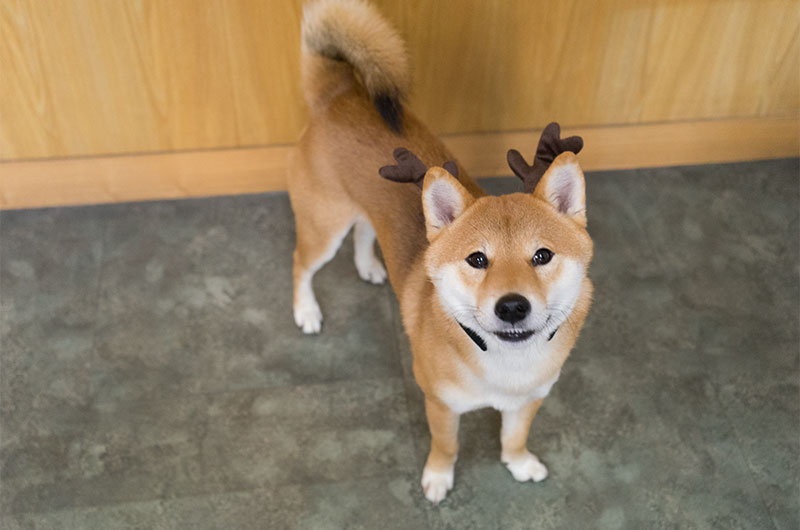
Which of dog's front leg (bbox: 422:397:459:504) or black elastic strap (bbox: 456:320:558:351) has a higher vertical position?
black elastic strap (bbox: 456:320:558:351)

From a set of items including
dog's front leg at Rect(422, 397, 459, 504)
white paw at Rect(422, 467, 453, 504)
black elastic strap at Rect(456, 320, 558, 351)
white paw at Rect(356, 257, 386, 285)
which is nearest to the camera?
black elastic strap at Rect(456, 320, 558, 351)

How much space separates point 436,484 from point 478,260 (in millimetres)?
792

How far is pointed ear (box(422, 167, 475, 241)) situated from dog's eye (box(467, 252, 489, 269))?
0.35ft

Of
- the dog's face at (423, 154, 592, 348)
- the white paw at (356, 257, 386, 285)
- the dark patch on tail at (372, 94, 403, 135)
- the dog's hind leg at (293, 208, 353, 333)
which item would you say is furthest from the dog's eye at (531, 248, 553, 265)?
the white paw at (356, 257, 386, 285)

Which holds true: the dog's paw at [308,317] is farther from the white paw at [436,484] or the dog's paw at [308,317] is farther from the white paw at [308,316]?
the white paw at [436,484]

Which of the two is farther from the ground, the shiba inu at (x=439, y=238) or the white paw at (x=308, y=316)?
the shiba inu at (x=439, y=238)

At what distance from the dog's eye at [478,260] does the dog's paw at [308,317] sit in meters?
1.00

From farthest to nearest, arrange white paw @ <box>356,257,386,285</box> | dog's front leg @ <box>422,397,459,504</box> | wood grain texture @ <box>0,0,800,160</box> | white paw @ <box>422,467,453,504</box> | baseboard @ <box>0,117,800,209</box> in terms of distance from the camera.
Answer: baseboard @ <box>0,117,800,209</box>, white paw @ <box>356,257,386,285</box>, wood grain texture @ <box>0,0,800,160</box>, white paw @ <box>422,467,453,504</box>, dog's front leg @ <box>422,397,459,504</box>

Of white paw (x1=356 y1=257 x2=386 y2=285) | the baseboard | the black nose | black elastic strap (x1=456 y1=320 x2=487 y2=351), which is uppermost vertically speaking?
the black nose

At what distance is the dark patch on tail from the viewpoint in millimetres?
1920

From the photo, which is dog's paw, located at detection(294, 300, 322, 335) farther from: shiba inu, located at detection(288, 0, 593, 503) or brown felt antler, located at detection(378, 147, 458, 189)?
brown felt antler, located at detection(378, 147, 458, 189)

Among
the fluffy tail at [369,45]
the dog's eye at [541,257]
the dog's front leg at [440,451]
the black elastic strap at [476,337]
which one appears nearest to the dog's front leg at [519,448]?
the dog's front leg at [440,451]

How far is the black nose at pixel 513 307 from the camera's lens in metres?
1.40

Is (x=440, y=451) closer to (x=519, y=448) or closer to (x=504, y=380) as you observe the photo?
(x=519, y=448)
